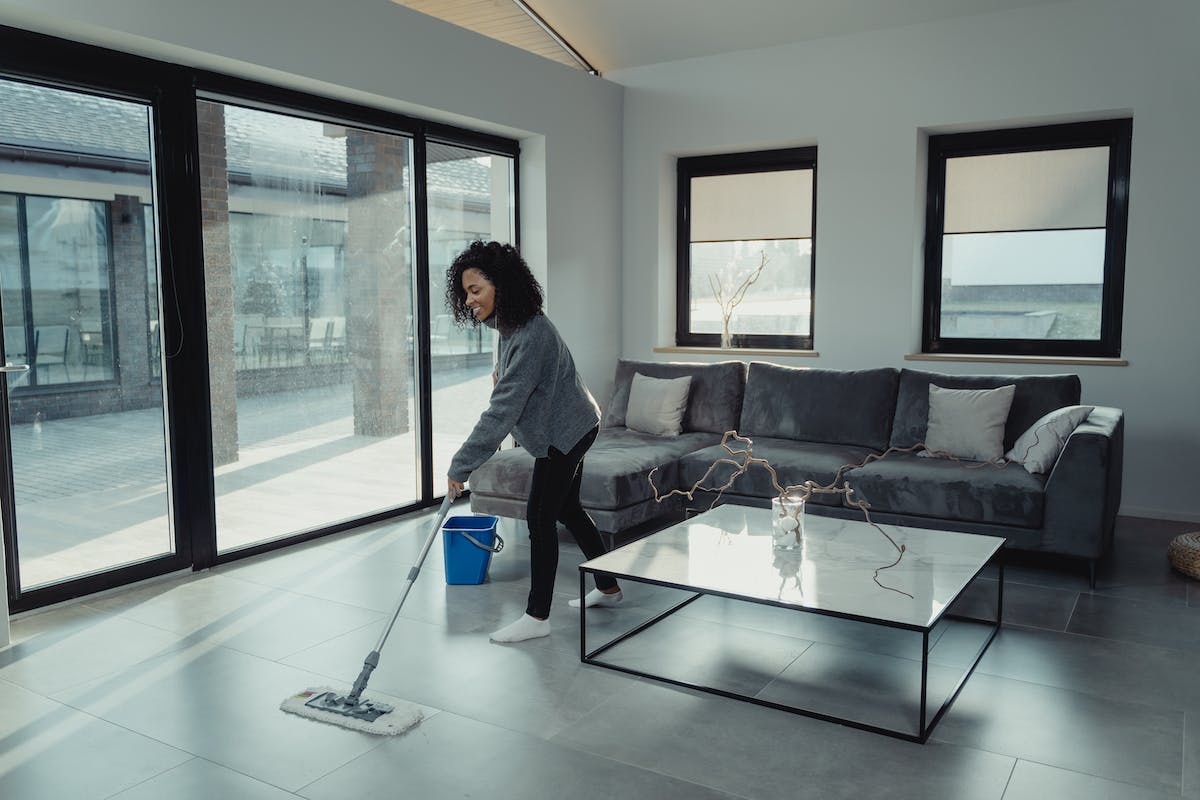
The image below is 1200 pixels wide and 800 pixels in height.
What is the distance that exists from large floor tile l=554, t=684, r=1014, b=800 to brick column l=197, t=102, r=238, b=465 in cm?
234

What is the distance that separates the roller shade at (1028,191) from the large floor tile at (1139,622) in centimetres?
244

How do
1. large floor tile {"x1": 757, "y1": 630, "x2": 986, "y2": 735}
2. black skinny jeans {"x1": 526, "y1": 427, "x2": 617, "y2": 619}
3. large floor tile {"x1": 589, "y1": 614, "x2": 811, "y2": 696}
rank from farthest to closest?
black skinny jeans {"x1": 526, "y1": 427, "x2": 617, "y2": 619}, large floor tile {"x1": 589, "y1": 614, "x2": 811, "y2": 696}, large floor tile {"x1": 757, "y1": 630, "x2": 986, "y2": 735}

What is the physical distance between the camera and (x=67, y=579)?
3.55m

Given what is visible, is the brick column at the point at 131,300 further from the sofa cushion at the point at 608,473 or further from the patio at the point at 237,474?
the sofa cushion at the point at 608,473

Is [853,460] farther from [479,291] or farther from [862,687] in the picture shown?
[479,291]

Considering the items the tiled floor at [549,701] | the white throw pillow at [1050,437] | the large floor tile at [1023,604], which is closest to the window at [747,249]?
the white throw pillow at [1050,437]

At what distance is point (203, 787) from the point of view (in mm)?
2213

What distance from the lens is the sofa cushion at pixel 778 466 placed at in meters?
4.32

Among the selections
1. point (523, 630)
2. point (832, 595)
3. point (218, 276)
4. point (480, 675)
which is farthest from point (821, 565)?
point (218, 276)

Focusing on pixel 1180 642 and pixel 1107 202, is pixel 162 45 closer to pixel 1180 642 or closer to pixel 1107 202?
→ pixel 1180 642

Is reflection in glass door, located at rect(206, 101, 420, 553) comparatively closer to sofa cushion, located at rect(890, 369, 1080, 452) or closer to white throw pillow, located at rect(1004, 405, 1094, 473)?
sofa cushion, located at rect(890, 369, 1080, 452)

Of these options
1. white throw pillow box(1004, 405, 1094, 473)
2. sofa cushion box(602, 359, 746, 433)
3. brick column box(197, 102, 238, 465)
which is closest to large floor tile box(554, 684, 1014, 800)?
white throw pillow box(1004, 405, 1094, 473)

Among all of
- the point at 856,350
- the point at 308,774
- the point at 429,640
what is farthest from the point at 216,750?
the point at 856,350

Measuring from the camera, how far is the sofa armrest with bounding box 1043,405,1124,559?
368 centimetres
